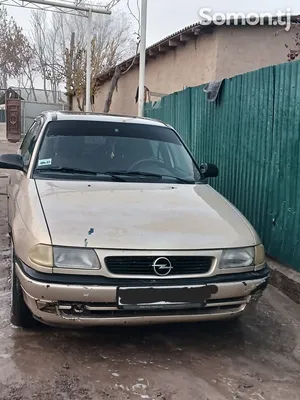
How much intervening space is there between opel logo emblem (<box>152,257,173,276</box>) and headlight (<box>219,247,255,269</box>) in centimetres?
38

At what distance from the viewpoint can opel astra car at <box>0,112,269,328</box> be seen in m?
2.93

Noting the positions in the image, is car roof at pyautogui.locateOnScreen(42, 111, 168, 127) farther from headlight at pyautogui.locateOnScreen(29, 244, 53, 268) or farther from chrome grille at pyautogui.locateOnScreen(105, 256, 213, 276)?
chrome grille at pyautogui.locateOnScreen(105, 256, 213, 276)

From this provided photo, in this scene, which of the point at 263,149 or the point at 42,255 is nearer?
the point at 42,255

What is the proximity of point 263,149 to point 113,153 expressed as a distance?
76.3 inches

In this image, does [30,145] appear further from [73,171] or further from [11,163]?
[73,171]

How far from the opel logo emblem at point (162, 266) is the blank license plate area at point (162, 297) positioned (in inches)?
4.1

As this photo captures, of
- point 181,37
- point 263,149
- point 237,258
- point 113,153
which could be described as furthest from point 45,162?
point 181,37

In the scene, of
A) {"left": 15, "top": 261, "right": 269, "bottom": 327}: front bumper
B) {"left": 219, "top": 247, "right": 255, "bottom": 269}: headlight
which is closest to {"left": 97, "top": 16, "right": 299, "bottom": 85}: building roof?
{"left": 219, "top": 247, "right": 255, "bottom": 269}: headlight

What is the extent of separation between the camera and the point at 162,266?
299 centimetres

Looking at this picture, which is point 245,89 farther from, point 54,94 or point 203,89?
point 54,94

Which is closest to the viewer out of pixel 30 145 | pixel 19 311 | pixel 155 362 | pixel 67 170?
pixel 155 362

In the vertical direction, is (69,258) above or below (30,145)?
below

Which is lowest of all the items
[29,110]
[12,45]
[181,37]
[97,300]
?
[97,300]

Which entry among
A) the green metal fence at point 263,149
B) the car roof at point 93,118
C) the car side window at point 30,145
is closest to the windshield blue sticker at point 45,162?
the car side window at point 30,145
